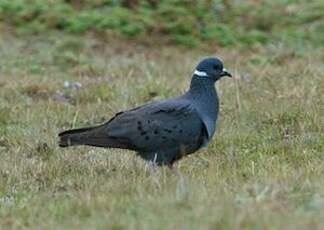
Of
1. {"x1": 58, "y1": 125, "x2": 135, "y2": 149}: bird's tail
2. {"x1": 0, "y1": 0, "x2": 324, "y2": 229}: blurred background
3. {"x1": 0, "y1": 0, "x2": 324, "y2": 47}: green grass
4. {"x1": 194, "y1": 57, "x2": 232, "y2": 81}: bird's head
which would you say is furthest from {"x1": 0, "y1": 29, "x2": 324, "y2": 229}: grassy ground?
{"x1": 194, "y1": 57, "x2": 232, "y2": 81}: bird's head

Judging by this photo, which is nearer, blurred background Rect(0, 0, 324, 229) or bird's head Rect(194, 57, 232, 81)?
blurred background Rect(0, 0, 324, 229)

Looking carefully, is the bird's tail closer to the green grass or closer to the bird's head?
the bird's head

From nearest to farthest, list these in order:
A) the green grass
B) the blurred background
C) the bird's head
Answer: the blurred background
the bird's head
the green grass

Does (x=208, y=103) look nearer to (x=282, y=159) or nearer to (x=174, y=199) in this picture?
(x=282, y=159)

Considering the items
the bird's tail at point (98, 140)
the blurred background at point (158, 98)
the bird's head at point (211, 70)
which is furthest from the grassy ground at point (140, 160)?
the bird's head at point (211, 70)

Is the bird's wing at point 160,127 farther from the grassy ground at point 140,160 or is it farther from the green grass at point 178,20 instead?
the green grass at point 178,20

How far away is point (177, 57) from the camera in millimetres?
15469

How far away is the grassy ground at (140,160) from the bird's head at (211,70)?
65 centimetres

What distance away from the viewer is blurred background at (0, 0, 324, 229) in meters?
6.02

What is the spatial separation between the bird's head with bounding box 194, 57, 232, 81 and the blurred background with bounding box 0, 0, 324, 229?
2.16ft

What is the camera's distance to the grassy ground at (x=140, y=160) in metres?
5.86

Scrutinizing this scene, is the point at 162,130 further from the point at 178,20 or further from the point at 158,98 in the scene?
the point at 178,20

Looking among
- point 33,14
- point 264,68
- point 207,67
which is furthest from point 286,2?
point 207,67

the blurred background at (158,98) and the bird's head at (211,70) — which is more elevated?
the bird's head at (211,70)
